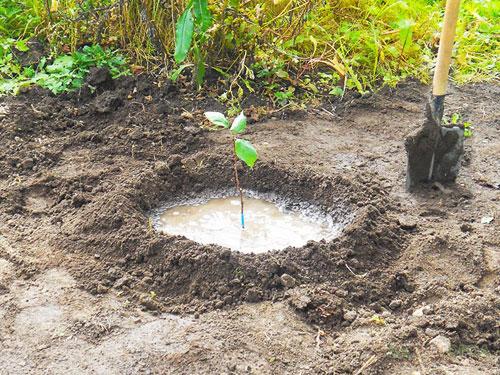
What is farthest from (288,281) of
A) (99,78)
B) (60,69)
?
(60,69)

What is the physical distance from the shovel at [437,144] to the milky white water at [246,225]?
0.59 meters

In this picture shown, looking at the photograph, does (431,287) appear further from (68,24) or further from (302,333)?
(68,24)

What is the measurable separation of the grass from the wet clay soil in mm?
351

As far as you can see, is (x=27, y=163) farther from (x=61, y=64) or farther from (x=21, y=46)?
(x=21, y=46)

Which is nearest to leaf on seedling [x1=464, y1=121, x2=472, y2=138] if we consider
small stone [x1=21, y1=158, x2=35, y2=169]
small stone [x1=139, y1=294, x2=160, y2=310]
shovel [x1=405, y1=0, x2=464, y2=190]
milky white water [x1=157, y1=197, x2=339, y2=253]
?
shovel [x1=405, y1=0, x2=464, y2=190]

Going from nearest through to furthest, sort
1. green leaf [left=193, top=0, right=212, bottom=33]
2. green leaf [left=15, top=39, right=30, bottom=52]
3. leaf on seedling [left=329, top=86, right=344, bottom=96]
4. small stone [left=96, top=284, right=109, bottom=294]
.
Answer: small stone [left=96, top=284, right=109, bottom=294] < green leaf [left=193, top=0, right=212, bottom=33] < leaf on seedling [left=329, top=86, right=344, bottom=96] < green leaf [left=15, top=39, right=30, bottom=52]

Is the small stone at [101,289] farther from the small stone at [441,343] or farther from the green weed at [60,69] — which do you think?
the green weed at [60,69]

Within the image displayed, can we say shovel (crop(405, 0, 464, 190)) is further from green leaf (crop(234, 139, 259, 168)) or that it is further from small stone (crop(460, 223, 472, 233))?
green leaf (crop(234, 139, 259, 168))

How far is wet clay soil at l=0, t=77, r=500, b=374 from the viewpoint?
2.53m

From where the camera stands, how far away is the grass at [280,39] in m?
4.62

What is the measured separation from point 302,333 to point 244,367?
0.96 feet

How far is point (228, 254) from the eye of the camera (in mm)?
2947

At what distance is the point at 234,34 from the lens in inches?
183

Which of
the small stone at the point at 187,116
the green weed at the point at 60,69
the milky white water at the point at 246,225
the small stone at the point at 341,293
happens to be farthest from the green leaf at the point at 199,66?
the small stone at the point at 341,293
